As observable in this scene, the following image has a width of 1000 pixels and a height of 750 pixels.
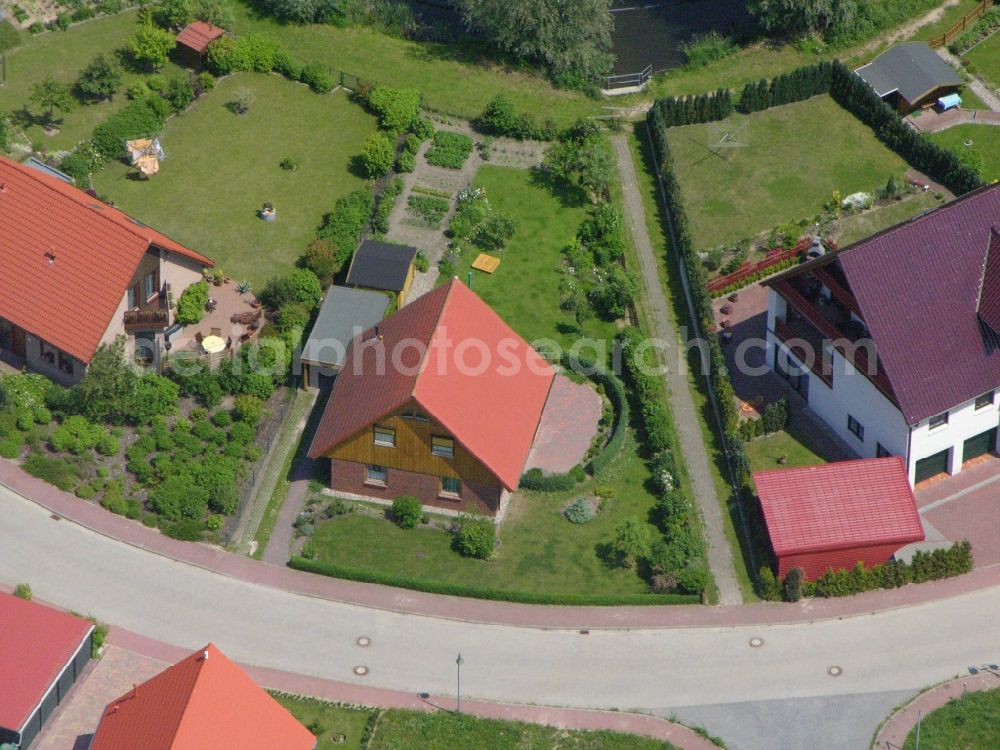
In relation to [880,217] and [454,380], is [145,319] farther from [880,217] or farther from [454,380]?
[880,217]

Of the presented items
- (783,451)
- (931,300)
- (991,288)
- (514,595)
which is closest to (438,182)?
(783,451)

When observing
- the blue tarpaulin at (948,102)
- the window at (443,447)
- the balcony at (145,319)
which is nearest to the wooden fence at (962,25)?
the blue tarpaulin at (948,102)

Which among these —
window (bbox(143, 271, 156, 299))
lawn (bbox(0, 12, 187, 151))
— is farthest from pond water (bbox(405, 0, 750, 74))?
window (bbox(143, 271, 156, 299))

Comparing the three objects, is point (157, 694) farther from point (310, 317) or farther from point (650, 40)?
point (650, 40)

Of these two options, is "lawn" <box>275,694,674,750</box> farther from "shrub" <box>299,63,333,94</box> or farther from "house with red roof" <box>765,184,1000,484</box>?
"shrub" <box>299,63,333,94</box>

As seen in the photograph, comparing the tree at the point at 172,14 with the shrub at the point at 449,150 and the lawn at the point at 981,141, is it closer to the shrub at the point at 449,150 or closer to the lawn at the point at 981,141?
the shrub at the point at 449,150
